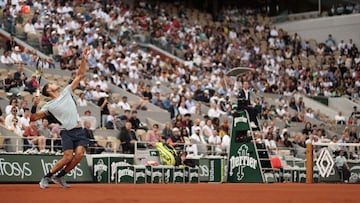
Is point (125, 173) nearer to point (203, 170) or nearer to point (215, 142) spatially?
point (203, 170)

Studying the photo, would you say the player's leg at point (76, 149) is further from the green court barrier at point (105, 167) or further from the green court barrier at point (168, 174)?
the green court barrier at point (168, 174)

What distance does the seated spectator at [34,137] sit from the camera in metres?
19.5

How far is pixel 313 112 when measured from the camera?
3500 cm

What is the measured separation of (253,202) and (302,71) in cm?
2900

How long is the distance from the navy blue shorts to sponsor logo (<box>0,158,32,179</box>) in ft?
14.2

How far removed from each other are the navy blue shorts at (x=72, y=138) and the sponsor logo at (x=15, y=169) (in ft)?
14.2

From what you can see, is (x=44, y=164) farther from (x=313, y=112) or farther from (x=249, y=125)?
(x=313, y=112)

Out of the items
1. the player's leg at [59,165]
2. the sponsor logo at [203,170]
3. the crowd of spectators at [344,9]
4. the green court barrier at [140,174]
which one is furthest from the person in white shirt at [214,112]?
the crowd of spectators at [344,9]

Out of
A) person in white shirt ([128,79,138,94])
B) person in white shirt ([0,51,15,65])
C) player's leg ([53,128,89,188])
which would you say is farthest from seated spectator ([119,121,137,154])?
player's leg ([53,128,89,188])

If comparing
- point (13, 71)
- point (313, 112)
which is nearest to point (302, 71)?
point (313, 112)

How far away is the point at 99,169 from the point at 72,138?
563 cm

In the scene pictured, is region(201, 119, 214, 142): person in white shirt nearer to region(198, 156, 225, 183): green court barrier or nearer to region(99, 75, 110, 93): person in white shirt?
region(198, 156, 225, 183): green court barrier

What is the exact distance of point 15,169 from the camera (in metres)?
18.3

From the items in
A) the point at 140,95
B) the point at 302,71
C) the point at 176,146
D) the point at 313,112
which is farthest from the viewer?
the point at 302,71
